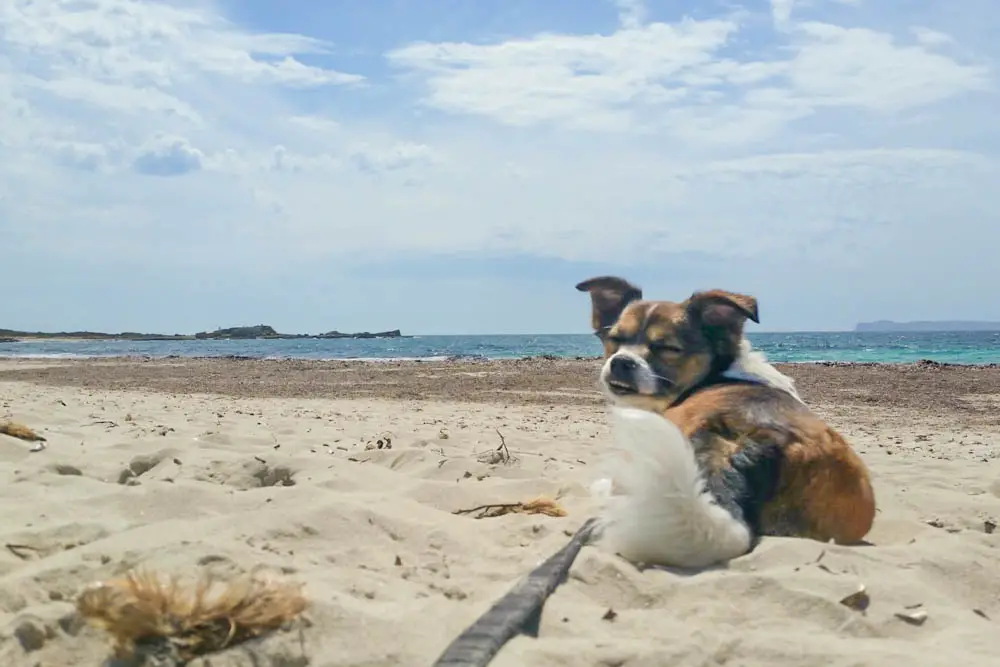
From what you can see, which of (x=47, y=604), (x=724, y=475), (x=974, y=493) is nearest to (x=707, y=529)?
(x=724, y=475)

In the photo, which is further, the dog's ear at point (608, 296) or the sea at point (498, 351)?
the sea at point (498, 351)

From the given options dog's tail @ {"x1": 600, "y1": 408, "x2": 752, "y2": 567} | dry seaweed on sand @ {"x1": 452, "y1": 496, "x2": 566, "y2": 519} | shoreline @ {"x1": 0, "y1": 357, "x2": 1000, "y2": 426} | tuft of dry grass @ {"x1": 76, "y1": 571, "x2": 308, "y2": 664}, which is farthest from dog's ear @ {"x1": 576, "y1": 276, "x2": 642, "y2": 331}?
shoreline @ {"x1": 0, "y1": 357, "x2": 1000, "y2": 426}

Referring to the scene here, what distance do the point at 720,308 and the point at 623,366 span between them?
0.65m

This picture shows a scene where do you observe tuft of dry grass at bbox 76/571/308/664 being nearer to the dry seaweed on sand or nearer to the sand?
the sand

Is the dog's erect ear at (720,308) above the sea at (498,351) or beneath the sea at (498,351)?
above

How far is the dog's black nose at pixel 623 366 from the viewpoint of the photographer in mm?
4512

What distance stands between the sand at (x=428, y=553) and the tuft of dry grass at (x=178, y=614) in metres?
0.05

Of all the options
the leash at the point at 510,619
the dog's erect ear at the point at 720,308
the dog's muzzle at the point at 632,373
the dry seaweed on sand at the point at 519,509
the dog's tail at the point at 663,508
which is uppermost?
the dog's erect ear at the point at 720,308

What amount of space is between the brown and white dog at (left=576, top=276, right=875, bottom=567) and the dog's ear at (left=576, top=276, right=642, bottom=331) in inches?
25.0

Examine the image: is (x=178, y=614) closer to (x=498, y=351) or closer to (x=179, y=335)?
(x=498, y=351)

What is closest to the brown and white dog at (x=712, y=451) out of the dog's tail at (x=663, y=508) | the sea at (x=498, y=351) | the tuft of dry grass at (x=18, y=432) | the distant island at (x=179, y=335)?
the dog's tail at (x=663, y=508)

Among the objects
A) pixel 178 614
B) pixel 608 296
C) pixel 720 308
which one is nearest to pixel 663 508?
pixel 178 614

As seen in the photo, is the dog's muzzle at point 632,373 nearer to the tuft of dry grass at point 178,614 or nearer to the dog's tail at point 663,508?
the dog's tail at point 663,508

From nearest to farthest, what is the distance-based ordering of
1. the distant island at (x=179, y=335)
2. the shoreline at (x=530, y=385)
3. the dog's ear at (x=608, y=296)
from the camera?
the dog's ear at (x=608, y=296)
the shoreline at (x=530, y=385)
the distant island at (x=179, y=335)
